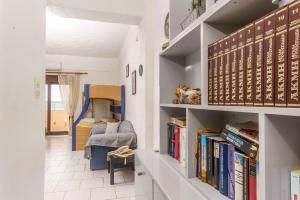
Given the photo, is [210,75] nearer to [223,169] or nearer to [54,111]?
[223,169]

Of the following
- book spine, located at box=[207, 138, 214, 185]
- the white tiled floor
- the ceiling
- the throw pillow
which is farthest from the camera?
the throw pillow

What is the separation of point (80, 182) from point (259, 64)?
3.09 meters

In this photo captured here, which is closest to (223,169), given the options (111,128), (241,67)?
(241,67)

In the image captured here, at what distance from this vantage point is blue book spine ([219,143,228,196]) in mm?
853

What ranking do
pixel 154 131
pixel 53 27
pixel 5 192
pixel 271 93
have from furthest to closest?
pixel 53 27 → pixel 154 131 → pixel 5 192 → pixel 271 93

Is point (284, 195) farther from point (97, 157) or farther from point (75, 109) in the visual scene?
point (75, 109)

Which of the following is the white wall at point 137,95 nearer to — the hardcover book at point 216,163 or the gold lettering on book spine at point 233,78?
the hardcover book at point 216,163

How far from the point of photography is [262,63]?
0.61 metres

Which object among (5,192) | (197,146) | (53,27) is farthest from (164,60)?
(53,27)

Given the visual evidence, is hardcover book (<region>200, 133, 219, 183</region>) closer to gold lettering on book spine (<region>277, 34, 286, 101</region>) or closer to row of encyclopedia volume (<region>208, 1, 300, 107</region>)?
row of encyclopedia volume (<region>208, 1, 300, 107</region>)

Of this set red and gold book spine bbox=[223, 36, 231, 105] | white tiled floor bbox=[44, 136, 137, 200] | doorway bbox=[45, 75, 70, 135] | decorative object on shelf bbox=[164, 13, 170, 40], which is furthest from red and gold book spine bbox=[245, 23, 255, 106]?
doorway bbox=[45, 75, 70, 135]

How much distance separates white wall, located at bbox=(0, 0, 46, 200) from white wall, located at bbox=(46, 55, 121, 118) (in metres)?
5.17

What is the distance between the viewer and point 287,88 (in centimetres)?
53

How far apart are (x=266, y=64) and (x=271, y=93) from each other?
0.28 ft
